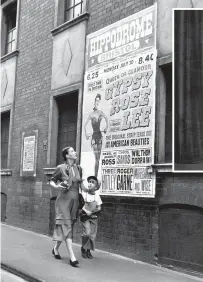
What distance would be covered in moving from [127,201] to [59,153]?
3.28m

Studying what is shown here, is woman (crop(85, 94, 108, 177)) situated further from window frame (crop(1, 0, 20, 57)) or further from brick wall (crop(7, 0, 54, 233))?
window frame (crop(1, 0, 20, 57))

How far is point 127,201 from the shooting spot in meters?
7.87

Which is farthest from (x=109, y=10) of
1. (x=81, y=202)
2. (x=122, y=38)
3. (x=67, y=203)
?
(x=67, y=203)

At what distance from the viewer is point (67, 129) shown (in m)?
10.3

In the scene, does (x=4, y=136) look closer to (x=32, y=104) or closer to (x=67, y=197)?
(x=32, y=104)

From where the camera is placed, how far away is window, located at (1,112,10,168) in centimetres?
1333

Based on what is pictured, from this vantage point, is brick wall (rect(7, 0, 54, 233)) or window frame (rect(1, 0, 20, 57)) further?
window frame (rect(1, 0, 20, 57))

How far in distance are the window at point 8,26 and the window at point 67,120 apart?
451 centimetres

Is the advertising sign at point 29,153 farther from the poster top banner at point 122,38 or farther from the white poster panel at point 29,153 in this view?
the poster top banner at point 122,38

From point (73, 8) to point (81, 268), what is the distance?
7.08 meters

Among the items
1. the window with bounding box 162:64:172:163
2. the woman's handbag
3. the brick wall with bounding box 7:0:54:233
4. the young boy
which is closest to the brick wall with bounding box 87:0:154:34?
the window with bounding box 162:64:172:163

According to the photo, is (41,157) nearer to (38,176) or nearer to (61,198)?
(38,176)

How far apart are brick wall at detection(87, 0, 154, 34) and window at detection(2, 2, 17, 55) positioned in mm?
5184

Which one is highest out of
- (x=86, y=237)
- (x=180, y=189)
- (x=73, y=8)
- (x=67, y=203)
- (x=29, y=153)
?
(x=73, y=8)
